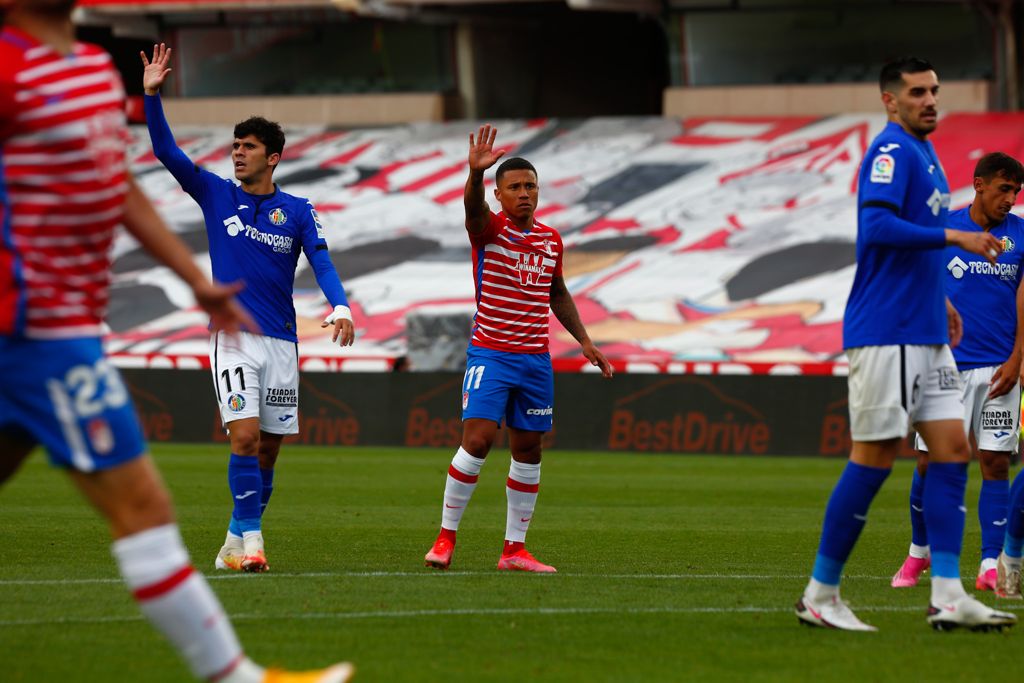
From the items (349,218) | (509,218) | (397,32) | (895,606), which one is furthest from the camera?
(397,32)

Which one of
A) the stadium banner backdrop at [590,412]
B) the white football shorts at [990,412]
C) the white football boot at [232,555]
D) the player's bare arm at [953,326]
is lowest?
the stadium banner backdrop at [590,412]

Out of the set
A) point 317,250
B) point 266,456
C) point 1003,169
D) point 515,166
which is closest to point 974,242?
point 1003,169

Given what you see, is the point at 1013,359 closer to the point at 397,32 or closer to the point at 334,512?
the point at 334,512

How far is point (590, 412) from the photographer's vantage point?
20.7m

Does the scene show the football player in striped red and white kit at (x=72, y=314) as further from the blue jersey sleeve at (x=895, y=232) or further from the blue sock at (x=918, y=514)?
the blue sock at (x=918, y=514)

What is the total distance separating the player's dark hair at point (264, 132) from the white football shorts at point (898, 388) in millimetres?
3681

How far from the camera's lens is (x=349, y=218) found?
3188 cm

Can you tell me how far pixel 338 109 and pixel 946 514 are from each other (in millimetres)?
31805

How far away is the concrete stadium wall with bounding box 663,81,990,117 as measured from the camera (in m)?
32.3

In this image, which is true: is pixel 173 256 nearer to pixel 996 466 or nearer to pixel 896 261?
pixel 896 261

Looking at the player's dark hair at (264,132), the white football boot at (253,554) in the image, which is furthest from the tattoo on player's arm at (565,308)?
the white football boot at (253,554)

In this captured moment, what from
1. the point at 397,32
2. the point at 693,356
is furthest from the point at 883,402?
the point at 397,32

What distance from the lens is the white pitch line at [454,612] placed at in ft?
22.0

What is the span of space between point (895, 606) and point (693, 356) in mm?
16095
